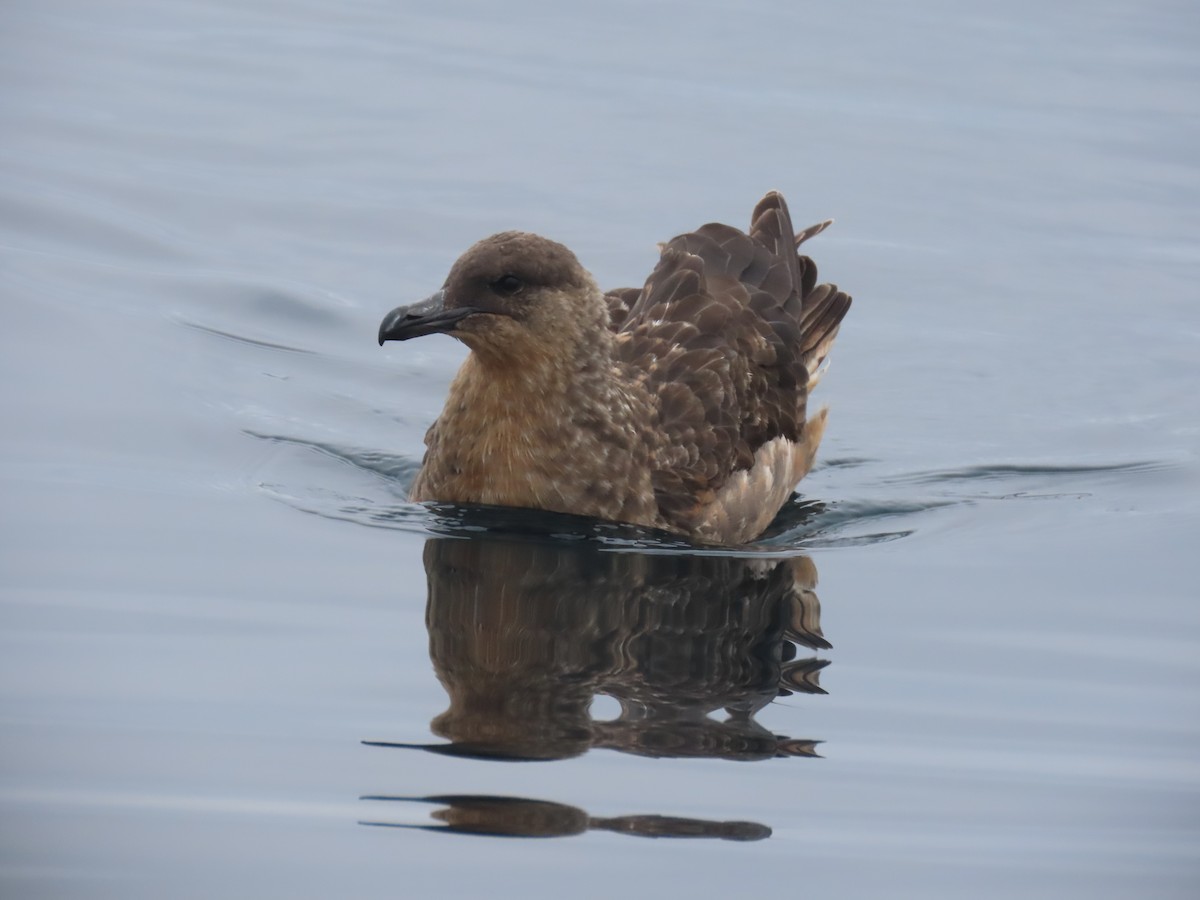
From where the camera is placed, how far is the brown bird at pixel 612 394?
9258mm

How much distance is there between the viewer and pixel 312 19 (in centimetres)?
2020

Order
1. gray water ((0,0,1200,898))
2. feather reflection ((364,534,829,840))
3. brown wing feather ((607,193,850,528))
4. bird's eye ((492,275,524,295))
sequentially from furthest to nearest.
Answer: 1. brown wing feather ((607,193,850,528))
2. bird's eye ((492,275,524,295))
3. feather reflection ((364,534,829,840))
4. gray water ((0,0,1200,898))

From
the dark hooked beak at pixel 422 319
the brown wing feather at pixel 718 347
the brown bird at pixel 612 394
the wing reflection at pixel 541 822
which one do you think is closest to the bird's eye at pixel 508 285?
the brown bird at pixel 612 394

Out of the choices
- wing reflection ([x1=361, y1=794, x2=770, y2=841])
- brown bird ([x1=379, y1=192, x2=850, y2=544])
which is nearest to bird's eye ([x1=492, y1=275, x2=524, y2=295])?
brown bird ([x1=379, y1=192, x2=850, y2=544])

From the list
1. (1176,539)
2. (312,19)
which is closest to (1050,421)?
(1176,539)

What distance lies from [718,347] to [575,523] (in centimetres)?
145

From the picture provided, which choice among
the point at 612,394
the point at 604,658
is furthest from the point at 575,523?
the point at 604,658

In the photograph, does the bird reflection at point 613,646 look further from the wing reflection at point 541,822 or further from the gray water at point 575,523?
the wing reflection at point 541,822

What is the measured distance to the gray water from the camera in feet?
21.8

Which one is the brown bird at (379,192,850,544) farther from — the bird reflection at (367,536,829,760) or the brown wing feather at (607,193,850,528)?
the bird reflection at (367,536,829,760)

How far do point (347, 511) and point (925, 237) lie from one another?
7183 millimetres

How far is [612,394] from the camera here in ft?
31.6

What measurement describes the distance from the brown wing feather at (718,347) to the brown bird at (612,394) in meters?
0.01

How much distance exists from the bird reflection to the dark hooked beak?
0.99 meters
